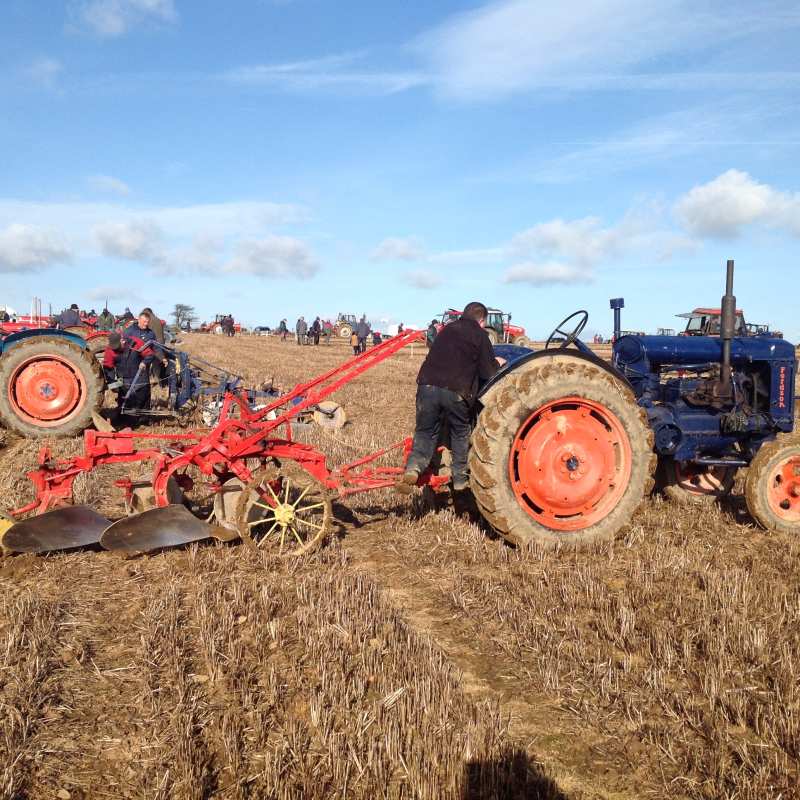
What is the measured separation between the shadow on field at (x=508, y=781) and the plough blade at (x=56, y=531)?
10.9 ft

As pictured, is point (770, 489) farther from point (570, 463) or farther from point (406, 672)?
point (406, 672)

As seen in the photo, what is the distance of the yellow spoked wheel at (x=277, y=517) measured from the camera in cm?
465

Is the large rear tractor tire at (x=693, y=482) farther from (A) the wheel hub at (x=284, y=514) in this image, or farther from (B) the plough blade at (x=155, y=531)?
(B) the plough blade at (x=155, y=531)

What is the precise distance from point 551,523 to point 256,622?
219 centimetres

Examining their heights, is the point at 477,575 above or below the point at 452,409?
below

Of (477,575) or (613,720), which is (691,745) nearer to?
(613,720)

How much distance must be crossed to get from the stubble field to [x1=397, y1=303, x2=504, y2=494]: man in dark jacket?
2.03 ft

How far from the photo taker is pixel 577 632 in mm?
3465

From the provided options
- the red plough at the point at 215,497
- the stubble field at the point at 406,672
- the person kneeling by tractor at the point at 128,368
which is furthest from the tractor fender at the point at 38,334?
the stubble field at the point at 406,672

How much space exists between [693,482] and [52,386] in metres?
7.73

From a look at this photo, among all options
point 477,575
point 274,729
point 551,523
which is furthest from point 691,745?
point 551,523

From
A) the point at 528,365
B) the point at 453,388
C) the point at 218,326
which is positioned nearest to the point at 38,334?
the point at 453,388

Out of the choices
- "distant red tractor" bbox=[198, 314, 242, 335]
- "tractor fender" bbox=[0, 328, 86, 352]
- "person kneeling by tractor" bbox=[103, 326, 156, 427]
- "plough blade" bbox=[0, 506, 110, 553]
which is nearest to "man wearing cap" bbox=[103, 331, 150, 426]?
"person kneeling by tractor" bbox=[103, 326, 156, 427]

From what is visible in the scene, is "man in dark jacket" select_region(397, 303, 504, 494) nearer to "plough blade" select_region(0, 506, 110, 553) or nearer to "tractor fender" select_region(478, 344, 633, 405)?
"tractor fender" select_region(478, 344, 633, 405)
